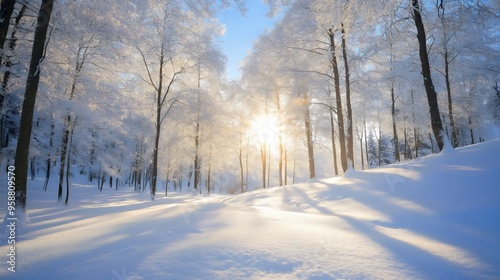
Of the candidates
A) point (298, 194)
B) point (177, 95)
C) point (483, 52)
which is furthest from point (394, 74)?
point (177, 95)

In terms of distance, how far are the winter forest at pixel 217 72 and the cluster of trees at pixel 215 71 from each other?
6cm

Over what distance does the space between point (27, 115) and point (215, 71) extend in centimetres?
1082

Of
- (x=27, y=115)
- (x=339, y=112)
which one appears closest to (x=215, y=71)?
(x=339, y=112)

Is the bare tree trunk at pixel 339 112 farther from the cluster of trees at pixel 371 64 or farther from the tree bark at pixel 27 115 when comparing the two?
the tree bark at pixel 27 115

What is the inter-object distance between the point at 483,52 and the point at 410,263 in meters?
19.1

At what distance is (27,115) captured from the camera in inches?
192

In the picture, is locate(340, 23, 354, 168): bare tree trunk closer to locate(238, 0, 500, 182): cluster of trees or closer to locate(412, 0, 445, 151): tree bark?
locate(238, 0, 500, 182): cluster of trees

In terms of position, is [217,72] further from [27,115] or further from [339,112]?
[27,115]

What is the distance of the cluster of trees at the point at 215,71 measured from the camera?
22.9 ft

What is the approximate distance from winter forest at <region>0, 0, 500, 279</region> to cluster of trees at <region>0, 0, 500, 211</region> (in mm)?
61

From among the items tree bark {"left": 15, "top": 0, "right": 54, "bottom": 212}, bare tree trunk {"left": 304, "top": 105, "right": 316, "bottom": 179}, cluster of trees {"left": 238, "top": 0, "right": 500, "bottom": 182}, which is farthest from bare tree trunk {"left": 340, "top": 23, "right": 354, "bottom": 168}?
tree bark {"left": 15, "top": 0, "right": 54, "bottom": 212}

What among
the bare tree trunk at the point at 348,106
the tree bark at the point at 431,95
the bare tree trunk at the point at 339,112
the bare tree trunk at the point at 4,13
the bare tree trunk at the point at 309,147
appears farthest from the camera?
the bare tree trunk at the point at 309,147

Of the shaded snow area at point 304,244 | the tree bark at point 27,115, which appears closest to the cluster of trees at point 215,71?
the tree bark at point 27,115

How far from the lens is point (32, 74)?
501 centimetres
